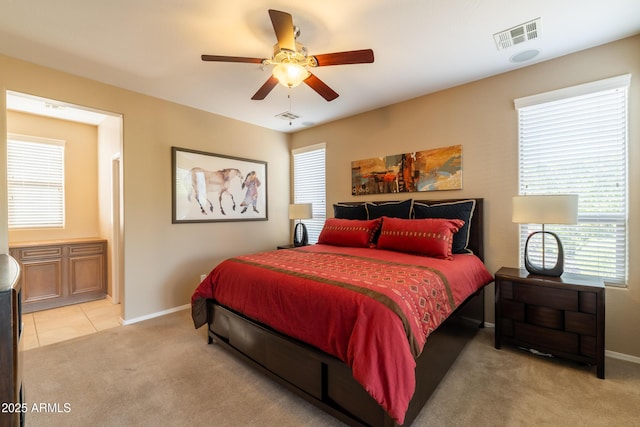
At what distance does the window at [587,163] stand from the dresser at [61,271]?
5635 millimetres

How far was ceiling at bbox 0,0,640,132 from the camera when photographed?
77.6 inches

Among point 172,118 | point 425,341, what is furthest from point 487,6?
point 172,118

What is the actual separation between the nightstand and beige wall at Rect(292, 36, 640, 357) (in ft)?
1.47

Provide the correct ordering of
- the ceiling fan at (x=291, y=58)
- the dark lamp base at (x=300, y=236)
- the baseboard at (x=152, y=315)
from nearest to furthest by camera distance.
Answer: the ceiling fan at (x=291, y=58) < the baseboard at (x=152, y=315) < the dark lamp base at (x=300, y=236)

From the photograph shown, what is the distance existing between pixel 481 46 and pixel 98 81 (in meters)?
3.88

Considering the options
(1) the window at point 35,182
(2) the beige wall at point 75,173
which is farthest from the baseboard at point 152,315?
(1) the window at point 35,182

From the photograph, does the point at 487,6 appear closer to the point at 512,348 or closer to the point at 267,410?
the point at 512,348

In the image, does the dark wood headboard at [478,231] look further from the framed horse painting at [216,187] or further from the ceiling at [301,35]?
the framed horse painting at [216,187]

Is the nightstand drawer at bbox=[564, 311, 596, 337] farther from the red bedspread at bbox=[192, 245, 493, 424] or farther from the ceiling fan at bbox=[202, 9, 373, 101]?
the ceiling fan at bbox=[202, 9, 373, 101]

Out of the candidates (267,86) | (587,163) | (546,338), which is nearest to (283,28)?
(267,86)

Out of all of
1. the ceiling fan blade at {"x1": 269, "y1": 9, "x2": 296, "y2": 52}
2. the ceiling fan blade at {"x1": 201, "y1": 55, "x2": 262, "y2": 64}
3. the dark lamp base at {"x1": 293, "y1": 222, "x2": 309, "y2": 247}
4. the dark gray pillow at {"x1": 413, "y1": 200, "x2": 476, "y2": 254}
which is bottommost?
the dark lamp base at {"x1": 293, "y1": 222, "x2": 309, "y2": 247}

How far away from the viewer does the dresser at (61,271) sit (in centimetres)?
359

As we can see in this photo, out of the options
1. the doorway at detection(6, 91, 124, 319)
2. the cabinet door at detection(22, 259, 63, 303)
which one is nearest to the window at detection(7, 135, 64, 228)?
the doorway at detection(6, 91, 124, 319)

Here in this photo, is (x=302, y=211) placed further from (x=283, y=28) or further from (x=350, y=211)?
(x=283, y=28)
